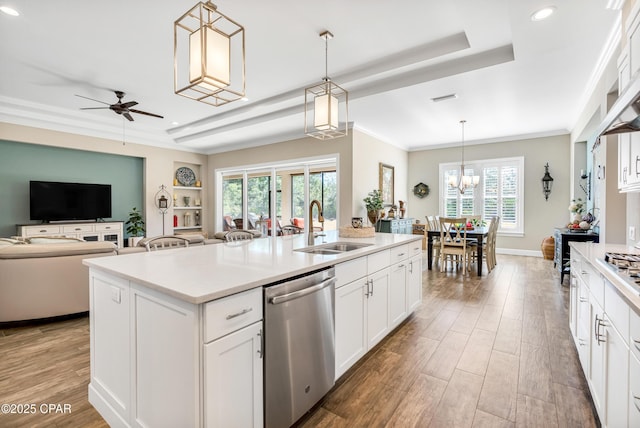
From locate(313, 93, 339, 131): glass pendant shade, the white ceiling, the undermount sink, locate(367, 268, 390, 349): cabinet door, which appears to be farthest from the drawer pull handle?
the white ceiling

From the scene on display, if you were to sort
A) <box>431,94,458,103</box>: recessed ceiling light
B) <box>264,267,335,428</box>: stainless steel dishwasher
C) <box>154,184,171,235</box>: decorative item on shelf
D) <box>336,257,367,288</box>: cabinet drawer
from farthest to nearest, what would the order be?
<box>154,184,171,235</box>: decorative item on shelf, <box>431,94,458,103</box>: recessed ceiling light, <box>336,257,367,288</box>: cabinet drawer, <box>264,267,335,428</box>: stainless steel dishwasher

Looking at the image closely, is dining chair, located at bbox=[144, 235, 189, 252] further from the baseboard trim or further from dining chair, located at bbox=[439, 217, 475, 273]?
the baseboard trim

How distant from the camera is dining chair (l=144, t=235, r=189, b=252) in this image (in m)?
2.67

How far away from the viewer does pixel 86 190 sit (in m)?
6.38

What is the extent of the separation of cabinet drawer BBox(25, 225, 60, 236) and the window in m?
8.50

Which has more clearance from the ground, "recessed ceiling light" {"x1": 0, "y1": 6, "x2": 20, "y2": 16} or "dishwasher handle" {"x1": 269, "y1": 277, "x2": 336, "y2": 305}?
"recessed ceiling light" {"x1": 0, "y1": 6, "x2": 20, "y2": 16}

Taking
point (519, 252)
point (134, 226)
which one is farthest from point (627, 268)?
point (134, 226)

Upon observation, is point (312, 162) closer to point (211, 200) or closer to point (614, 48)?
point (211, 200)

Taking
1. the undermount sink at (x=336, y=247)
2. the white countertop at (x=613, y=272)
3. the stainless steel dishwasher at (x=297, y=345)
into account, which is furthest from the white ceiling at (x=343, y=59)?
the stainless steel dishwasher at (x=297, y=345)

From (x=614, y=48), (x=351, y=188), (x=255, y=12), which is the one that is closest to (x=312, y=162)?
(x=351, y=188)

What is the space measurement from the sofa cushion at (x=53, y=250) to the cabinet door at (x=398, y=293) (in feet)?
9.81

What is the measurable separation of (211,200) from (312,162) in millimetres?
3551

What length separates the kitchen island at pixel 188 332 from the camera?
122cm

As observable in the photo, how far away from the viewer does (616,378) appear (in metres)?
1.32
